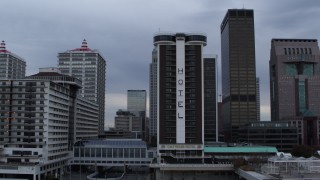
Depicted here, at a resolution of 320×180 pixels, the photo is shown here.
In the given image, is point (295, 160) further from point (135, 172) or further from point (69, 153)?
point (69, 153)

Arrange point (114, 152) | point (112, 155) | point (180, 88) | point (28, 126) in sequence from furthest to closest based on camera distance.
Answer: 1. point (180, 88)
2. point (112, 155)
3. point (114, 152)
4. point (28, 126)

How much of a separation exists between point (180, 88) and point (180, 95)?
234 cm

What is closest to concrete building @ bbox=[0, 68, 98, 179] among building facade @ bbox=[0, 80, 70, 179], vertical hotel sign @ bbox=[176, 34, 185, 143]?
building facade @ bbox=[0, 80, 70, 179]

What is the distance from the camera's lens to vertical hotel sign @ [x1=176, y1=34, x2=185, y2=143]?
459 ft

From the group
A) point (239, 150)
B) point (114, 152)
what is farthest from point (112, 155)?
point (239, 150)

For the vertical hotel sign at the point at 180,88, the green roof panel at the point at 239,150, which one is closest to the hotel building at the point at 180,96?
the vertical hotel sign at the point at 180,88

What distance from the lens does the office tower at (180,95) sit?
140 metres

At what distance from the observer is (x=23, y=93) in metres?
120

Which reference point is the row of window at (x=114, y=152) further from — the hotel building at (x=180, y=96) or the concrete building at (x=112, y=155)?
the hotel building at (x=180, y=96)

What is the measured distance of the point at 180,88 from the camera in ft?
463

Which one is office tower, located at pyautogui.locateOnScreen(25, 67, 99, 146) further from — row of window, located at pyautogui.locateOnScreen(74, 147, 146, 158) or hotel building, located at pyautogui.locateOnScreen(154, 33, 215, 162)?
hotel building, located at pyautogui.locateOnScreen(154, 33, 215, 162)

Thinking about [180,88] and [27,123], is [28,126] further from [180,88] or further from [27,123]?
[180,88]

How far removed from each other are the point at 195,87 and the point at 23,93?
54.9 m

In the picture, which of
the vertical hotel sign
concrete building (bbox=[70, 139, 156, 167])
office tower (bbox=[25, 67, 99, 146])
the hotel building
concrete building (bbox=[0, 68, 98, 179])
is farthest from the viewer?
office tower (bbox=[25, 67, 99, 146])
